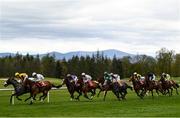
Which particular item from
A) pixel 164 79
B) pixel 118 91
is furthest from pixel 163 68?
pixel 118 91

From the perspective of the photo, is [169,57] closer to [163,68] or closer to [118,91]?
[163,68]

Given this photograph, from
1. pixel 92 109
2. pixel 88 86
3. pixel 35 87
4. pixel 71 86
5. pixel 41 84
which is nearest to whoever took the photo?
pixel 92 109

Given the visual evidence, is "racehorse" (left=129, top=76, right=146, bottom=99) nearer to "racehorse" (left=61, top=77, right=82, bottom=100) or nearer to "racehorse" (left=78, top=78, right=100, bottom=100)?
"racehorse" (left=78, top=78, right=100, bottom=100)

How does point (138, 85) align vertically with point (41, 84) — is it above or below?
below

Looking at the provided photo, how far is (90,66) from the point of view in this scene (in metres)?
127

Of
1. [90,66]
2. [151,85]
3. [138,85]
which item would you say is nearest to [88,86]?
[138,85]

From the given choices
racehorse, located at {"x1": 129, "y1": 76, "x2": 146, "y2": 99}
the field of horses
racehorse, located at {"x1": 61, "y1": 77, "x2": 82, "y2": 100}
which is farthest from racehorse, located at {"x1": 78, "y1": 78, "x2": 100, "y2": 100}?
the field of horses

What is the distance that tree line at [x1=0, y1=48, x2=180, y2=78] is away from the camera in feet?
413

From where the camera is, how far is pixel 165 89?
42.8 metres

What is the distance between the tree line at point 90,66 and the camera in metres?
126

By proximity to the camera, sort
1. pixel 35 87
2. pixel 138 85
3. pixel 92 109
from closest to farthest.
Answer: pixel 92 109 → pixel 35 87 → pixel 138 85

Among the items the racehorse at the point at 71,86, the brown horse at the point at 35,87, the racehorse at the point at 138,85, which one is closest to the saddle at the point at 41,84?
the brown horse at the point at 35,87

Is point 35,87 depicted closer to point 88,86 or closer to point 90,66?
point 88,86

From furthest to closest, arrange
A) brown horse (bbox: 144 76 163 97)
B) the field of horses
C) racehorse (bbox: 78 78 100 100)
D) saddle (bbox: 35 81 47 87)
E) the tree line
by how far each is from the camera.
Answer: the tree line < brown horse (bbox: 144 76 163 97) < racehorse (bbox: 78 78 100 100) < saddle (bbox: 35 81 47 87) < the field of horses
